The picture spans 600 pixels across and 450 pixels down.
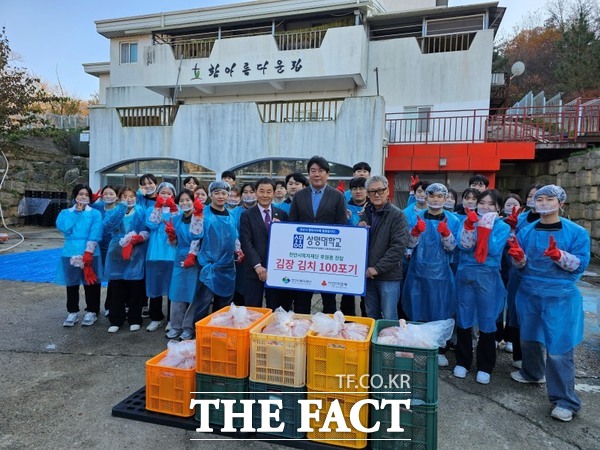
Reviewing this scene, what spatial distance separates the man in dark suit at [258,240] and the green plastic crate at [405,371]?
5.50ft

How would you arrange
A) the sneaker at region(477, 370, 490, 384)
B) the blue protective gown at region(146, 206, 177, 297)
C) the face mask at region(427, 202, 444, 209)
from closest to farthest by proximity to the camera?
the sneaker at region(477, 370, 490, 384), the face mask at region(427, 202, 444, 209), the blue protective gown at region(146, 206, 177, 297)

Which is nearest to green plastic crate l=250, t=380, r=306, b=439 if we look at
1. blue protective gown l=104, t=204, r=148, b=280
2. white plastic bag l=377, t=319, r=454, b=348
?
white plastic bag l=377, t=319, r=454, b=348

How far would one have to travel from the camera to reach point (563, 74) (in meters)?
22.4

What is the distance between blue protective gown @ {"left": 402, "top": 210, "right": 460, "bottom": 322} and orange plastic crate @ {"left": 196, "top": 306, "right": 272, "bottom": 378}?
1939mm

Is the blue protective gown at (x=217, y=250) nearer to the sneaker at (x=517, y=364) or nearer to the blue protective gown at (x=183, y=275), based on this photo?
the blue protective gown at (x=183, y=275)

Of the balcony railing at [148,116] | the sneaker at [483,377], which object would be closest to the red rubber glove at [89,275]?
the sneaker at [483,377]

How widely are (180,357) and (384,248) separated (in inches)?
76.3

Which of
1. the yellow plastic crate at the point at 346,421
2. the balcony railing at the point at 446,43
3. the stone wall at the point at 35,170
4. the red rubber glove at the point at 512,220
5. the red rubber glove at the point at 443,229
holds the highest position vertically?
the balcony railing at the point at 446,43

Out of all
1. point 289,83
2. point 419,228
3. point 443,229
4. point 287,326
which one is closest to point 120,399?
point 287,326

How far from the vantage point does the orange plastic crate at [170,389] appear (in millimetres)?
2900

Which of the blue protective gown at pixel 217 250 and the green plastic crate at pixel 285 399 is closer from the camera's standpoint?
the green plastic crate at pixel 285 399

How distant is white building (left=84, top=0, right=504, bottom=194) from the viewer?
39.7 ft

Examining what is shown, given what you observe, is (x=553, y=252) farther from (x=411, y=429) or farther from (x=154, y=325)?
(x=154, y=325)

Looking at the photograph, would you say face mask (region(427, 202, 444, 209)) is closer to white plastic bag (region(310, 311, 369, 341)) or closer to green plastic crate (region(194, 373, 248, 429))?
white plastic bag (region(310, 311, 369, 341))
